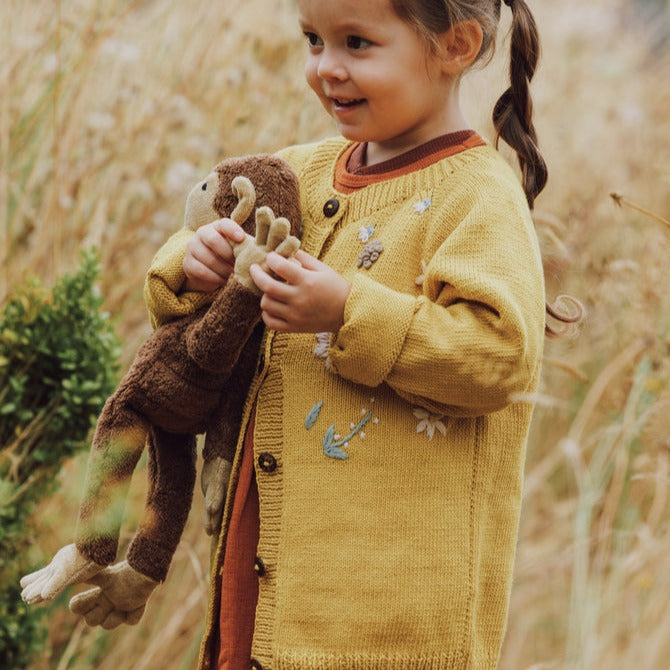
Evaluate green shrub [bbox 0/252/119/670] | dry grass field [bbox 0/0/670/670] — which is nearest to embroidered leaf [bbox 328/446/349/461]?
dry grass field [bbox 0/0/670/670]

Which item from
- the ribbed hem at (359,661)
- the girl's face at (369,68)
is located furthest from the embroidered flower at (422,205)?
the ribbed hem at (359,661)

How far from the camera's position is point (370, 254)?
5.18 ft

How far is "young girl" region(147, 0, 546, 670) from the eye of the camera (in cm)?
145

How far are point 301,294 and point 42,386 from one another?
3.54 feet

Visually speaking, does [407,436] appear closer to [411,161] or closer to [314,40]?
[411,161]

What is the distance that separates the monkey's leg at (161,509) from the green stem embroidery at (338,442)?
0.96 ft

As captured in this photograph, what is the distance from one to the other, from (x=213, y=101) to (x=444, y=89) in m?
A: 1.62

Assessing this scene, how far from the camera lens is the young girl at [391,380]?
1453mm

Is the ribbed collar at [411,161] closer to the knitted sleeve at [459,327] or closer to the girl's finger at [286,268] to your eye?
the knitted sleeve at [459,327]

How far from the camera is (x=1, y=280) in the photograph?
8.50 feet

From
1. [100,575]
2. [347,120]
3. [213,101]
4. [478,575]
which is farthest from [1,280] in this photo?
[478,575]

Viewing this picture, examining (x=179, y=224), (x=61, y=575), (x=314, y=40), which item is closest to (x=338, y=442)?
(x=61, y=575)

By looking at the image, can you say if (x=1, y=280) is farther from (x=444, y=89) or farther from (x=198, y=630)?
(x=444, y=89)

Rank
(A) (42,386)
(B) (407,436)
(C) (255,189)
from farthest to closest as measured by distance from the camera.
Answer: (A) (42,386)
(C) (255,189)
(B) (407,436)
